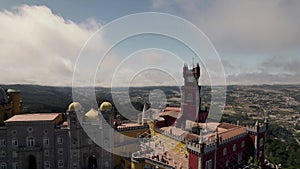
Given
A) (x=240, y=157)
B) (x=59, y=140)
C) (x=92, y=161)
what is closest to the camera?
(x=59, y=140)

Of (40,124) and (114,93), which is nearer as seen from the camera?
(114,93)

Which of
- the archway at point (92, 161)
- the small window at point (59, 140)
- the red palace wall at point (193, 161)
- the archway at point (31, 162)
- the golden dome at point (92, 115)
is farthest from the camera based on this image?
the archway at point (92, 161)

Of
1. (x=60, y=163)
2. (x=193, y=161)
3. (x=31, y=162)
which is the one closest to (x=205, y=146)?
(x=193, y=161)

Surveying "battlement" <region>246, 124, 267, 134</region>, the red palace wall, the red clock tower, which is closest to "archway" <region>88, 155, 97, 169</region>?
the red palace wall

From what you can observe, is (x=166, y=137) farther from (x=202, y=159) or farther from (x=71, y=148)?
(x=71, y=148)

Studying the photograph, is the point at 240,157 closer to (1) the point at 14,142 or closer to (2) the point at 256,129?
(2) the point at 256,129

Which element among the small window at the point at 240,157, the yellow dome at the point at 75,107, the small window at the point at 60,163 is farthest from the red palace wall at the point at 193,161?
the small window at the point at 60,163

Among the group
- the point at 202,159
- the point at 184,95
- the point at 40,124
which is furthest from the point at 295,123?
the point at 40,124

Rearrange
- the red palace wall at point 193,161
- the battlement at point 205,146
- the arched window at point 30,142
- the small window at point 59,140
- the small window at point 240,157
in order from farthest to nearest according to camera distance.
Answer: the small window at point 240,157, the small window at point 59,140, the arched window at point 30,142, the red palace wall at point 193,161, the battlement at point 205,146

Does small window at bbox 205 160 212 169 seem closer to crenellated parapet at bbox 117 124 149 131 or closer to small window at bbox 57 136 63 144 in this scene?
crenellated parapet at bbox 117 124 149 131

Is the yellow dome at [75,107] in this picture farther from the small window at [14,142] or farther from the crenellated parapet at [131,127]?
the small window at [14,142]

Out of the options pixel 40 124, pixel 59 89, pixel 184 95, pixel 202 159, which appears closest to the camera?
pixel 202 159
